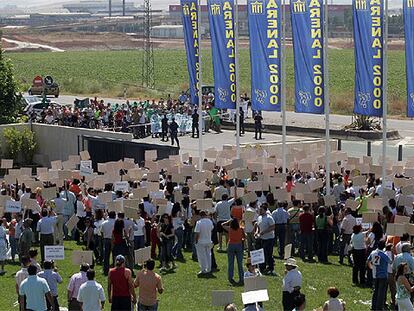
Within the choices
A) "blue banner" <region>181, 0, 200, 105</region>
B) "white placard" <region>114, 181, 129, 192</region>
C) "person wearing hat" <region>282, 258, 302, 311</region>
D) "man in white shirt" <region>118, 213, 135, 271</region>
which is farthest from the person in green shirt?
"blue banner" <region>181, 0, 200, 105</region>

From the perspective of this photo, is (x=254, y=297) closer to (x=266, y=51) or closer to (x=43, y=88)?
(x=266, y=51)

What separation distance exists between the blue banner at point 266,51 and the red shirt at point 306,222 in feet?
24.9

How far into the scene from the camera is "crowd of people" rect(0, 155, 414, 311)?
56.8 ft

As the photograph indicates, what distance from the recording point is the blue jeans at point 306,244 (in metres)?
22.5

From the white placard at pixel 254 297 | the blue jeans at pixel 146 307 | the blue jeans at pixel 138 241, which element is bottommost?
the blue jeans at pixel 146 307

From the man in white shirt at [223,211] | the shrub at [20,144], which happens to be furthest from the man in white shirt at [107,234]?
the shrub at [20,144]

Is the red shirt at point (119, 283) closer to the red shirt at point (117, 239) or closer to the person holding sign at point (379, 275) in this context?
the red shirt at point (117, 239)

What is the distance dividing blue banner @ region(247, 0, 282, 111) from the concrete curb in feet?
48.9

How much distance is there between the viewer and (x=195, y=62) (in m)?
32.8

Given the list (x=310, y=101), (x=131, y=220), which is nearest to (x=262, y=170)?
(x=310, y=101)

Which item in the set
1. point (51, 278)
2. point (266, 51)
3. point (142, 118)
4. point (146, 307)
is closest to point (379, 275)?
point (146, 307)

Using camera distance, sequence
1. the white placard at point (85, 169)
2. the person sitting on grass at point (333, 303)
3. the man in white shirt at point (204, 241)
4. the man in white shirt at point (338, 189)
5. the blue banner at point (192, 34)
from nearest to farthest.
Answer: the person sitting on grass at point (333, 303) → the man in white shirt at point (204, 241) → the man in white shirt at point (338, 189) → the white placard at point (85, 169) → the blue banner at point (192, 34)

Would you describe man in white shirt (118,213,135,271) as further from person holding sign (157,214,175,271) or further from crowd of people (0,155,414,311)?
person holding sign (157,214,175,271)

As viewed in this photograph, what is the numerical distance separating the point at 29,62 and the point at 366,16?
108 m
